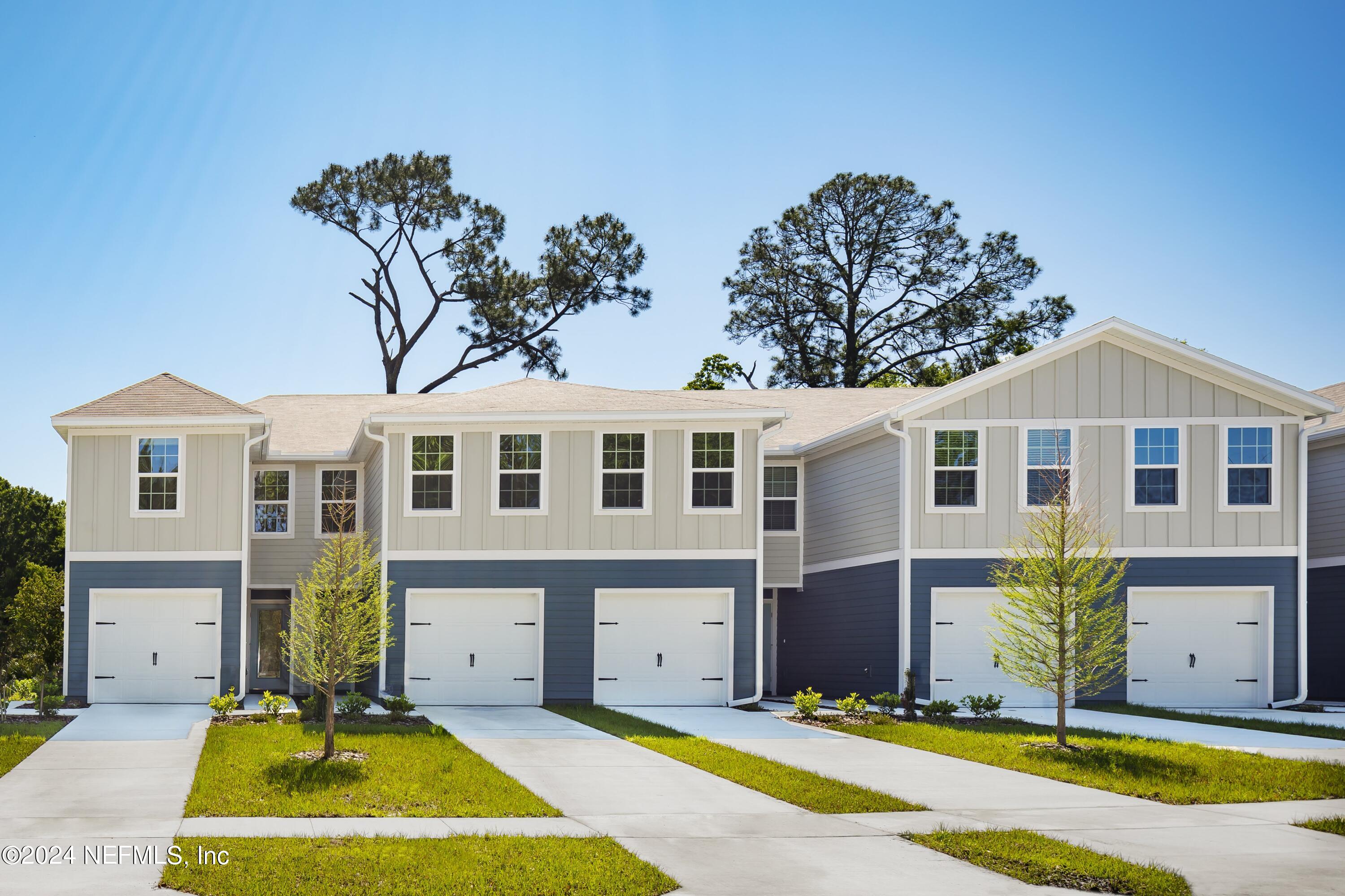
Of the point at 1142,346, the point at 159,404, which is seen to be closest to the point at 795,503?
the point at 1142,346

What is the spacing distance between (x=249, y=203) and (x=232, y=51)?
4904 mm

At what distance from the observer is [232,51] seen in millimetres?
19875

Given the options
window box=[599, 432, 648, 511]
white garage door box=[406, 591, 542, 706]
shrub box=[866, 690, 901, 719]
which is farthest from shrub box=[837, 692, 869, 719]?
white garage door box=[406, 591, 542, 706]

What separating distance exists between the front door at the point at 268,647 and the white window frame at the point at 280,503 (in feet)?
5.72

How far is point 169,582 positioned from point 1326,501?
66.5 feet

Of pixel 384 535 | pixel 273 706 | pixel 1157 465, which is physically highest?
pixel 1157 465

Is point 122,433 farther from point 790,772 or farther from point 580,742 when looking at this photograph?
point 790,772

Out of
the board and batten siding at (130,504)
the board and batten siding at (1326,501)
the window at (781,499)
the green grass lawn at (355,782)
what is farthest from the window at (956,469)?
the board and batten siding at (130,504)

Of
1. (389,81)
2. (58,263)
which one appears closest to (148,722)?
(58,263)

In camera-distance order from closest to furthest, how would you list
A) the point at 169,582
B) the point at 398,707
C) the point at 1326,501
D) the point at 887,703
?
the point at 398,707
the point at 887,703
the point at 169,582
the point at 1326,501

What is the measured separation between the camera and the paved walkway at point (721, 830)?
8047 millimetres

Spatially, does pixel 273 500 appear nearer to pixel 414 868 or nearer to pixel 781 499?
pixel 781 499

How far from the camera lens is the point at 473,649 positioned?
67.1 ft

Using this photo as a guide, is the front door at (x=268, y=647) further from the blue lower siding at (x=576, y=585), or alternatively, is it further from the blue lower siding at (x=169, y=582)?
the blue lower siding at (x=576, y=585)
